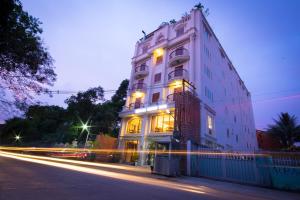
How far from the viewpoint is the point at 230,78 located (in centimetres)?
3619

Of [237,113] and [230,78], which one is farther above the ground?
[230,78]

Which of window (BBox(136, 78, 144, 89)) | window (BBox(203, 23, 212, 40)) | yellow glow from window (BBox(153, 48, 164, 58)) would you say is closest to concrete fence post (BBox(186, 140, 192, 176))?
window (BBox(136, 78, 144, 89))

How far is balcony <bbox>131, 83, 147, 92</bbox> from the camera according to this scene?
27.6m

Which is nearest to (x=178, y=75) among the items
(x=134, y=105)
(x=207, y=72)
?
(x=207, y=72)

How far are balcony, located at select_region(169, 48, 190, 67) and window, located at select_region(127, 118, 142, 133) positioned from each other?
29.8 feet

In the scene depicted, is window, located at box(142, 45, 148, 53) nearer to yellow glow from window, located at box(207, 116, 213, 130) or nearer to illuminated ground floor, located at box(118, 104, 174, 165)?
illuminated ground floor, located at box(118, 104, 174, 165)

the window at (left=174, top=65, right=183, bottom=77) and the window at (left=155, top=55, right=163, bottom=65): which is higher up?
the window at (left=155, top=55, right=163, bottom=65)

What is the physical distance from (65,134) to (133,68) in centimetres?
1764

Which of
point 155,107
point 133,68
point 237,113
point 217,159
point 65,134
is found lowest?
point 217,159

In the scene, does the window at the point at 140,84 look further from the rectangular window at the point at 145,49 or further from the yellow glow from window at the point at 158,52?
the rectangular window at the point at 145,49

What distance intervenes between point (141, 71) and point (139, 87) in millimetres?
2666

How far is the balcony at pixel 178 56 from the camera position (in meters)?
24.8

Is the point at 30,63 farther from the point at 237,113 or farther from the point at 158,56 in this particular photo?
the point at 237,113

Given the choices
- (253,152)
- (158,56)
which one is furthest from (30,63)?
(158,56)
